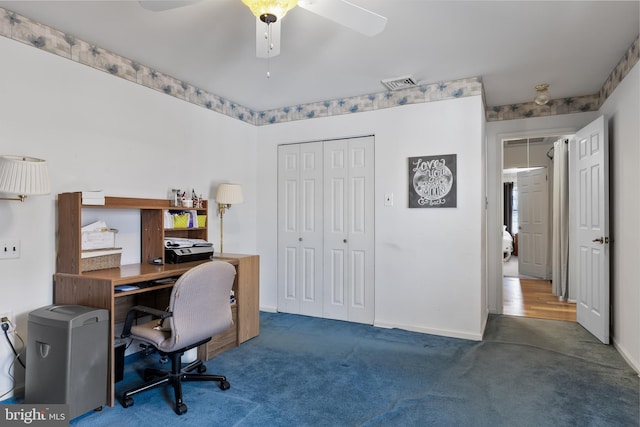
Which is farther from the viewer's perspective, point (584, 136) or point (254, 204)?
point (254, 204)

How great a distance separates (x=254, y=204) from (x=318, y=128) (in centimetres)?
123

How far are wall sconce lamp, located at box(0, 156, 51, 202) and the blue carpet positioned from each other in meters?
1.37

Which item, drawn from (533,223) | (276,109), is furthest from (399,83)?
(533,223)

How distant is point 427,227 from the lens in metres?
3.55

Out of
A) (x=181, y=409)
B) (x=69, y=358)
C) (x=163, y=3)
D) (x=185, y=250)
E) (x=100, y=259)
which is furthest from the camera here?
Answer: (x=185, y=250)

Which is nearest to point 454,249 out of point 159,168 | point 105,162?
point 159,168

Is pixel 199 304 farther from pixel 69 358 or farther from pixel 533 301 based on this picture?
pixel 533 301

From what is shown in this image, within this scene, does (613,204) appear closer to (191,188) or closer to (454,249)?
(454,249)

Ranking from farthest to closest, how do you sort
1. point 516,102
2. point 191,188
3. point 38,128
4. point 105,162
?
point 516,102 < point 191,188 < point 105,162 < point 38,128

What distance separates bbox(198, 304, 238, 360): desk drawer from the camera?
9.43 ft

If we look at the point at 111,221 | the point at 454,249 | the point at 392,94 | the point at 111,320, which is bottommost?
the point at 111,320

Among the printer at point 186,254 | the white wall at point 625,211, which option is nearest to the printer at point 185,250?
the printer at point 186,254

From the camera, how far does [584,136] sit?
3666mm

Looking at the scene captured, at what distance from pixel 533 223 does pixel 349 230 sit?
484 centimetres
